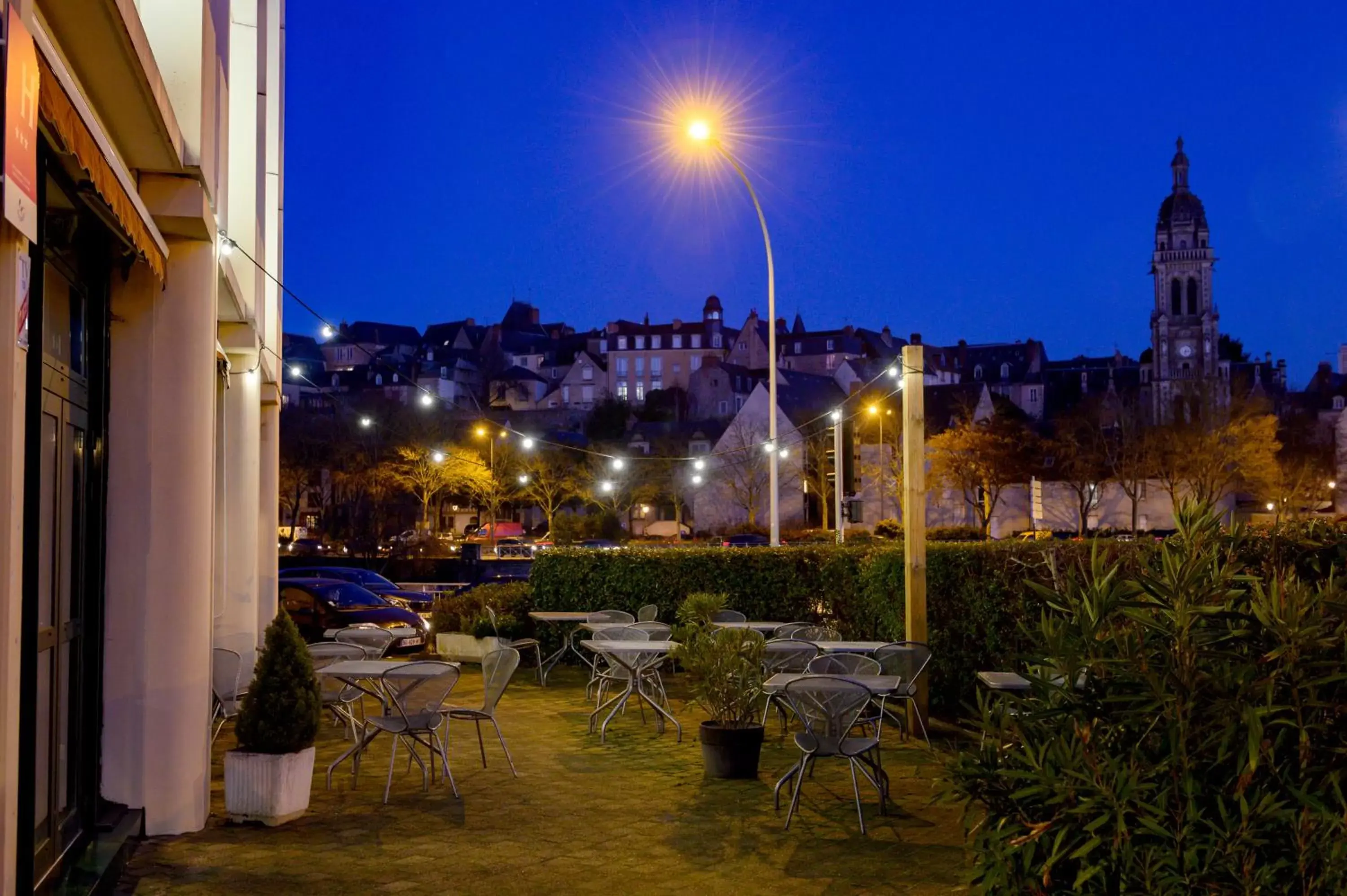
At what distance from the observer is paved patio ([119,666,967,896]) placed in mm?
6633

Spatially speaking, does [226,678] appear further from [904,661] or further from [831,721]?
[904,661]

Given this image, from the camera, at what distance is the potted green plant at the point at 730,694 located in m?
9.24

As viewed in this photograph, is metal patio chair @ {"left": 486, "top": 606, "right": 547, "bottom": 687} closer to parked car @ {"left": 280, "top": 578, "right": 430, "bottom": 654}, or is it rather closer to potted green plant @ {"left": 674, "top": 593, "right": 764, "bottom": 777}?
parked car @ {"left": 280, "top": 578, "right": 430, "bottom": 654}

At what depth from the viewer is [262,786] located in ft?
25.3

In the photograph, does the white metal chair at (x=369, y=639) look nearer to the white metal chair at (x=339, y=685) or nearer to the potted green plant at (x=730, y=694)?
the white metal chair at (x=339, y=685)

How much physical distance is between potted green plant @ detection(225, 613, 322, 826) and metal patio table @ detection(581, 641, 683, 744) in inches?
141

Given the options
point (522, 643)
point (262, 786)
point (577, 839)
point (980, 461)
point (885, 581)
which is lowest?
point (577, 839)

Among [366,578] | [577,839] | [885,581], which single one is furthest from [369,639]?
[366,578]

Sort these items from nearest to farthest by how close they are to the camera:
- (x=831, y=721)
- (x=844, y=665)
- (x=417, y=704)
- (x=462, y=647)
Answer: (x=831, y=721)
(x=417, y=704)
(x=844, y=665)
(x=462, y=647)

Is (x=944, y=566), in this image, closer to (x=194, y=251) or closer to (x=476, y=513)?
(x=194, y=251)

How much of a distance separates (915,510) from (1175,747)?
25.4 feet

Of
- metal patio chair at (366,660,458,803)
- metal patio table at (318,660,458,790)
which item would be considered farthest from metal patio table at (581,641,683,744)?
metal patio chair at (366,660,458,803)

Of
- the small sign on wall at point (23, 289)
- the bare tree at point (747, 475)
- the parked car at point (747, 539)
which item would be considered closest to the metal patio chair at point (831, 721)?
the small sign on wall at point (23, 289)

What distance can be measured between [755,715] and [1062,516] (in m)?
50.6
